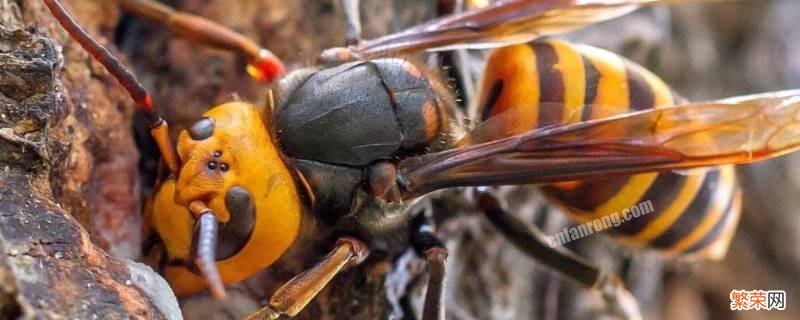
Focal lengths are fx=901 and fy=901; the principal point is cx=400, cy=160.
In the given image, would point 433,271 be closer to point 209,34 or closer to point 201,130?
point 201,130

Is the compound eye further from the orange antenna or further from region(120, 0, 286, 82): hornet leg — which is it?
region(120, 0, 286, 82): hornet leg

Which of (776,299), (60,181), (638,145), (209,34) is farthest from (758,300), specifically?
(60,181)

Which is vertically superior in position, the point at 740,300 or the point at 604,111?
the point at 604,111

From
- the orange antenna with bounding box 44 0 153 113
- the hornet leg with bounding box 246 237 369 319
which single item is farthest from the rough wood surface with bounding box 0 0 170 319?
the hornet leg with bounding box 246 237 369 319

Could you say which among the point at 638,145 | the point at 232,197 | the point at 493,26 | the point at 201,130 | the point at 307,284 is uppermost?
the point at 493,26

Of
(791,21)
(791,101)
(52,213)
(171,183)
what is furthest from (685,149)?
(791,21)

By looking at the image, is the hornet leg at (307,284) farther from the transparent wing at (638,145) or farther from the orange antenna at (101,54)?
the orange antenna at (101,54)
